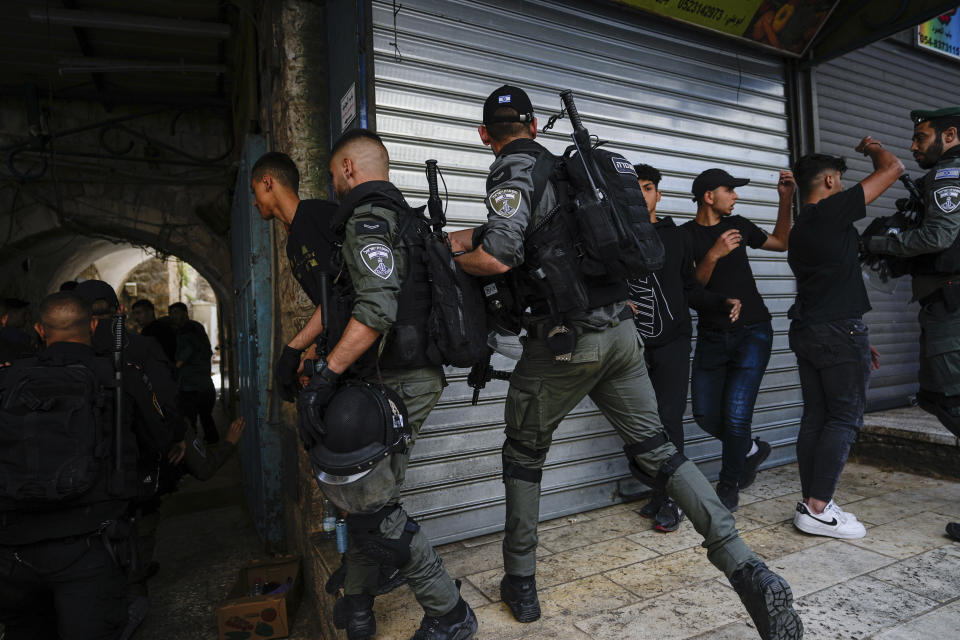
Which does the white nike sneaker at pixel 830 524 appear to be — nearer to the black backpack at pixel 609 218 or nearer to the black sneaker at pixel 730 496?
the black sneaker at pixel 730 496

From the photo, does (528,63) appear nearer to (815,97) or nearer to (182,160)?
(815,97)

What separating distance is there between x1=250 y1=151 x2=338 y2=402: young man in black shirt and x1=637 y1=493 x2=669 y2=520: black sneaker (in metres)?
2.46

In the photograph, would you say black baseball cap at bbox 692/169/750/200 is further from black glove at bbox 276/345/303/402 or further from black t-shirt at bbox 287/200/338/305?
black glove at bbox 276/345/303/402

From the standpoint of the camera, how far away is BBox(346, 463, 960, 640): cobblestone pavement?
2334mm

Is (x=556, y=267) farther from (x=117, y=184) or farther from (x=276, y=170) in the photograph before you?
(x=117, y=184)

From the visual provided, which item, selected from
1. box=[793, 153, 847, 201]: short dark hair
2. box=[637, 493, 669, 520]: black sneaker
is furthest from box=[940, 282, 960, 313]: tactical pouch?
box=[637, 493, 669, 520]: black sneaker

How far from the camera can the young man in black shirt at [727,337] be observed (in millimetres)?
3697

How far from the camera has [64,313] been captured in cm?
257

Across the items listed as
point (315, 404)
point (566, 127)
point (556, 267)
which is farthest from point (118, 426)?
point (566, 127)

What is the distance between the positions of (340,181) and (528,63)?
81.2 inches

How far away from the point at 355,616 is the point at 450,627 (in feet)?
1.34

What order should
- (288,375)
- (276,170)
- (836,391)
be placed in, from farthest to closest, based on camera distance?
(836,391) → (276,170) → (288,375)

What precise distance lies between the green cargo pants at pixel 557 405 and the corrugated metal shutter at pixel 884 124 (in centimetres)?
446

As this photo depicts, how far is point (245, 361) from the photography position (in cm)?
494
